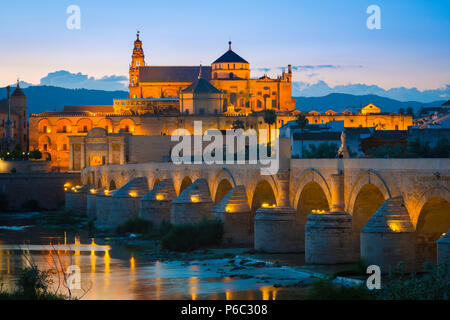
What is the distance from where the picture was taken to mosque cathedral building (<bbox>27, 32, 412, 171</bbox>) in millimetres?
87500

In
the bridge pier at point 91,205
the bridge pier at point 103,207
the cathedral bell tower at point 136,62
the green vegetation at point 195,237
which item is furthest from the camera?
the cathedral bell tower at point 136,62

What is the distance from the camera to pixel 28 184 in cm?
7225

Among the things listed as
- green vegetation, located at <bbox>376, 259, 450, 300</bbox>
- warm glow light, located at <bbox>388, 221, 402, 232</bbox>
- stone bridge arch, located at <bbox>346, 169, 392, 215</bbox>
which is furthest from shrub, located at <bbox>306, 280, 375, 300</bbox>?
stone bridge arch, located at <bbox>346, 169, 392, 215</bbox>

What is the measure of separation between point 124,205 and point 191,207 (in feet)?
35.5

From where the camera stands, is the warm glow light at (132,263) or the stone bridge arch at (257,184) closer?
the warm glow light at (132,263)

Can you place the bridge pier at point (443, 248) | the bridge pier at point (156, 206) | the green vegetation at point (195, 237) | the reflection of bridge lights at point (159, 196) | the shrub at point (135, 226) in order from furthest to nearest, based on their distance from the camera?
the reflection of bridge lights at point (159, 196)
the bridge pier at point (156, 206)
the shrub at point (135, 226)
the green vegetation at point (195, 237)
the bridge pier at point (443, 248)

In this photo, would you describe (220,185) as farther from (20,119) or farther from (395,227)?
(20,119)

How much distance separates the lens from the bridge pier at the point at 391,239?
75.7 feet

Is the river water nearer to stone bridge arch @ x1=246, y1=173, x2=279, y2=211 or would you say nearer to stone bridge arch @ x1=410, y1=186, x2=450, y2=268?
stone bridge arch @ x1=410, y1=186, x2=450, y2=268

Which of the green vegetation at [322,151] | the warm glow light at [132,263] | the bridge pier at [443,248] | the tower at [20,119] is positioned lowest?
the warm glow light at [132,263]

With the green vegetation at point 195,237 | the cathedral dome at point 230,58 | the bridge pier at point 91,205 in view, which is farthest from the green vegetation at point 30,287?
the cathedral dome at point 230,58

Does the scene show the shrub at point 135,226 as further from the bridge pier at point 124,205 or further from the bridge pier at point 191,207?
the bridge pier at point 191,207

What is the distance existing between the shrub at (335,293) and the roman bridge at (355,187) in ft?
16.3

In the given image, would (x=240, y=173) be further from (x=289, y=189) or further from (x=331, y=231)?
(x=331, y=231)
